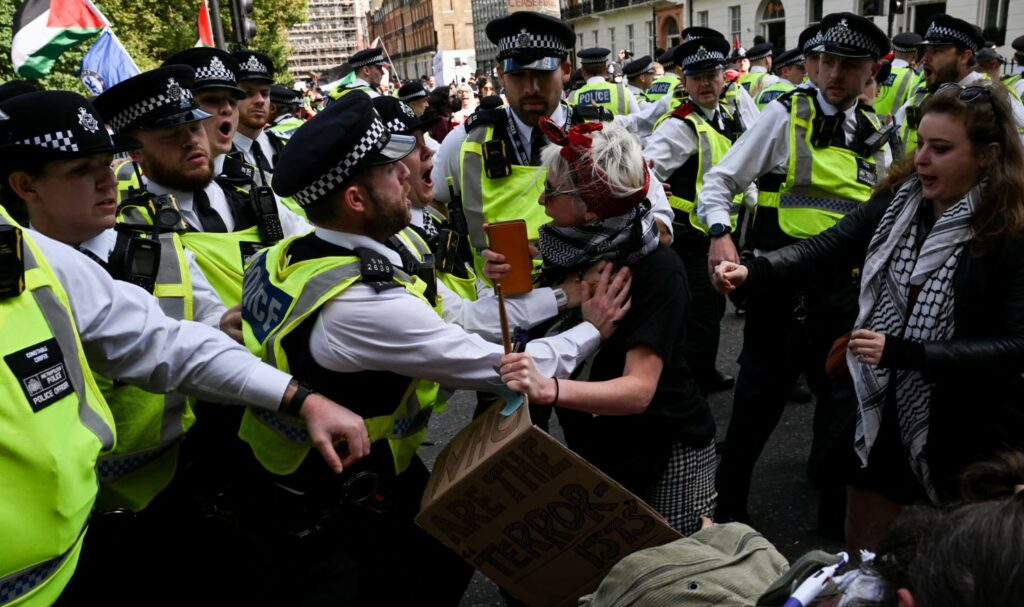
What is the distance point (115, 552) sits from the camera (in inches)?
98.8

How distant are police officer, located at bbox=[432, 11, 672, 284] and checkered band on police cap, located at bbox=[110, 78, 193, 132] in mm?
1268

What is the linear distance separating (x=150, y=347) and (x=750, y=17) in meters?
39.2

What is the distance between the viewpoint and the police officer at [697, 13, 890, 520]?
355cm

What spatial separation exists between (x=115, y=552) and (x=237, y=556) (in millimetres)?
364

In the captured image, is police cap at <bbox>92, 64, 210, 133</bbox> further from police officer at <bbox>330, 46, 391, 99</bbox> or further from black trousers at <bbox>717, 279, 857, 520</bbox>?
police officer at <bbox>330, 46, 391, 99</bbox>

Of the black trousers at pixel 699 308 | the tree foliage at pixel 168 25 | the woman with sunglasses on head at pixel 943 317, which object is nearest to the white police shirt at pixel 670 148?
the black trousers at pixel 699 308

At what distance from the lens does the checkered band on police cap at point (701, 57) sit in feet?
18.9

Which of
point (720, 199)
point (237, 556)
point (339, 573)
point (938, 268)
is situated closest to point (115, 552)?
point (237, 556)

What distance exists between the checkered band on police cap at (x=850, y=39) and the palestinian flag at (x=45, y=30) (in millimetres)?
5239

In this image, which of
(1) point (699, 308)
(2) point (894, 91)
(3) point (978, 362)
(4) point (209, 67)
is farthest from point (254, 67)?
(2) point (894, 91)

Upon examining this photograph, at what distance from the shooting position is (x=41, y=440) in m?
1.50

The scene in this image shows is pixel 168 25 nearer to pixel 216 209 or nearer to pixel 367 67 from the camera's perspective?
pixel 367 67

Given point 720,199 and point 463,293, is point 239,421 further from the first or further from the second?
point 720,199

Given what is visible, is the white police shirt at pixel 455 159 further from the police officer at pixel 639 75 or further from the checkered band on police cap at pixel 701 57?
the police officer at pixel 639 75
